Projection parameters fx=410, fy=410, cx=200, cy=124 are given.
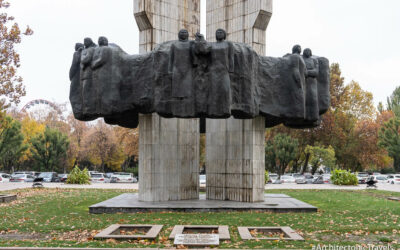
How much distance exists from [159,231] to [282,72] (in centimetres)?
829

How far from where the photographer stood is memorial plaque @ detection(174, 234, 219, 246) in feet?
29.2

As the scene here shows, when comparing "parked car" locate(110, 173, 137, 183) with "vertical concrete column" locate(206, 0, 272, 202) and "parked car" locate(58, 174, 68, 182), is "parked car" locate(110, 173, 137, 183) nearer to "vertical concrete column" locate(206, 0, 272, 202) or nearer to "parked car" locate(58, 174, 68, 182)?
"parked car" locate(58, 174, 68, 182)

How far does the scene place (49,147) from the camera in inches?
2007

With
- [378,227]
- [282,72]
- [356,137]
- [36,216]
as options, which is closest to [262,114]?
[282,72]

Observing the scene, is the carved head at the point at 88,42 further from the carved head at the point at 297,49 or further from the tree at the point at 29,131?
the tree at the point at 29,131

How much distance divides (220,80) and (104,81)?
4.09 meters

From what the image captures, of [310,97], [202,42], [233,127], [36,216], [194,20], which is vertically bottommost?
[36,216]

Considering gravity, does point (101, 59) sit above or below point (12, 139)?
above

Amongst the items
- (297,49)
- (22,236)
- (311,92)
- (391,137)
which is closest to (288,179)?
(391,137)

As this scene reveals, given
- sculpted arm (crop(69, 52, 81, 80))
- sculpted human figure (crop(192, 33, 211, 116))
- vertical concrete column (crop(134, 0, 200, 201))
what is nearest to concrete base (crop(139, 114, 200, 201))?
vertical concrete column (crop(134, 0, 200, 201))

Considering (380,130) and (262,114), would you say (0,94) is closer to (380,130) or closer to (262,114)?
(262,114)

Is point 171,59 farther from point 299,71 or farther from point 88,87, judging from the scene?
point 299,71

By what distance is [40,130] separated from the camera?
185ft

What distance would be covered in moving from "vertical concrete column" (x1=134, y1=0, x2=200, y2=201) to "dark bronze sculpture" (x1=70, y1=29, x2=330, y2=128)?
155 centimetres
